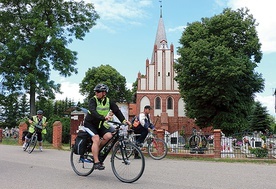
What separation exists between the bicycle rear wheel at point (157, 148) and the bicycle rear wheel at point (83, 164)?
4212 mm

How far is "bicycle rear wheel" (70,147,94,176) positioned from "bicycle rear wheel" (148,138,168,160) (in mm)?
4212

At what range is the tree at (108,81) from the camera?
197 feet

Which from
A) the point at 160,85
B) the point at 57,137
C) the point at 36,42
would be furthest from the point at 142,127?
the point at 160,85

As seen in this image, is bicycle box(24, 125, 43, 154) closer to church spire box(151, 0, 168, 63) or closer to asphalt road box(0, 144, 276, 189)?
asphalt road box(0, 144, 276, 189)

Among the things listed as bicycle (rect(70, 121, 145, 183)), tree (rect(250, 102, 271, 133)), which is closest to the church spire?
tree (rect(250, 102, 271, 133))

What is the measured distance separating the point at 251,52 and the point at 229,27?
3423 mm

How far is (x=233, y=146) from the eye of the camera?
13.8 metres

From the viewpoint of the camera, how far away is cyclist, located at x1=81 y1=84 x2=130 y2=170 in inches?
259

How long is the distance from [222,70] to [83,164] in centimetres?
2587

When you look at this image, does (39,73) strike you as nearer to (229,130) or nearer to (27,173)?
(229,130)

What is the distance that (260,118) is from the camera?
46.8m

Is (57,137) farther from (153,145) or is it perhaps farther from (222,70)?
(222,70)

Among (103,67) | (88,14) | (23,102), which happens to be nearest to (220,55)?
(88,14)

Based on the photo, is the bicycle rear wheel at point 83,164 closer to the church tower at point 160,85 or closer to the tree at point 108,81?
the church tower at point 160,85
